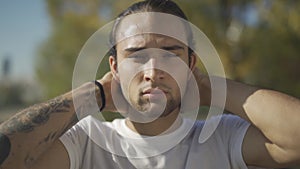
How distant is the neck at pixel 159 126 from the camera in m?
1.68

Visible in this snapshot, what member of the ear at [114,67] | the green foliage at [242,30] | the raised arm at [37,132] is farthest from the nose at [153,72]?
the green foliage at [242,30]

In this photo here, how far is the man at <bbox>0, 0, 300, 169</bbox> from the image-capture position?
1.56 metres

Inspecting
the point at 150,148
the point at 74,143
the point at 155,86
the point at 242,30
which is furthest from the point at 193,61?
the point at 242,30

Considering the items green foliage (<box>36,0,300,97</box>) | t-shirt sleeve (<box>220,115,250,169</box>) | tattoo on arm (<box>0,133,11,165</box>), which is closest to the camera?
tattoo on arm (<box>0,133,11,165</box>)

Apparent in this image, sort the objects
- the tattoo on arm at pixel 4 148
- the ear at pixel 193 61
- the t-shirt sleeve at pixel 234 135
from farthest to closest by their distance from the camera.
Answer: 1. the ear at pixel 193 61
2. the t-shirt sleeve at pixel 234 135
3. the tattoo on arm at pixel 4 148

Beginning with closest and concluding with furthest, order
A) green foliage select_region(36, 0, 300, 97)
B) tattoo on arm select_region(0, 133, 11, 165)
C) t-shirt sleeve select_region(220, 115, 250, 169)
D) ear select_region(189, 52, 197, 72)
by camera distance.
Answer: tattoo on arm select_region(0, 133, 11, 165), t-shirt sleeve select_region(220, 115, 250, 169), ear select_region(189, 52, 197, 72), green foliage select_region(36, 0, 300, 97)

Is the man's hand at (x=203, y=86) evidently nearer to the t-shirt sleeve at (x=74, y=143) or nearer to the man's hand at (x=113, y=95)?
the man's hand at (x=113, y=95)

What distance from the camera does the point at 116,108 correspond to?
5.72ft

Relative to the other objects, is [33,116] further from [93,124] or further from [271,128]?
[271,128]

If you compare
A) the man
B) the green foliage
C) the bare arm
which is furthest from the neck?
the green foliage

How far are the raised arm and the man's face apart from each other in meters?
0.21

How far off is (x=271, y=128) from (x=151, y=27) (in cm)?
53

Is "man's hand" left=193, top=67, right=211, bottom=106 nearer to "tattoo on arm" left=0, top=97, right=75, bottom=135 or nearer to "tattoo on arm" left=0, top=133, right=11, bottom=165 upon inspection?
"tattoo on arm" left=0, top=97, right=75, bottom=135

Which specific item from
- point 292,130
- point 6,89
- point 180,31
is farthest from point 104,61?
point 6,89
